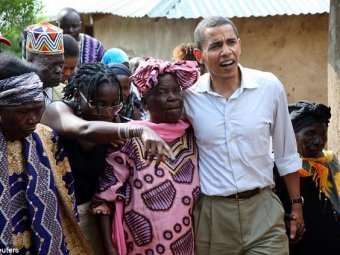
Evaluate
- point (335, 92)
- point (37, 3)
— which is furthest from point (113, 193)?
point (37, 3)

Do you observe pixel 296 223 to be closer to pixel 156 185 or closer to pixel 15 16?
pixel 156 185

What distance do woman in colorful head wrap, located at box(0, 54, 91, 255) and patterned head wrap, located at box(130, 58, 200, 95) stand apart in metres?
0.71

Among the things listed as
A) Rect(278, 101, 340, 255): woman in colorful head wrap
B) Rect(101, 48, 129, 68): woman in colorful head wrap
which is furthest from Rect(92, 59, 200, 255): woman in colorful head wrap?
Rect(101, 48, 129, 68): woman in colorful head wrap

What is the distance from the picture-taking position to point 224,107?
440 centimetres

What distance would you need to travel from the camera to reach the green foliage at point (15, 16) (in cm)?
1534

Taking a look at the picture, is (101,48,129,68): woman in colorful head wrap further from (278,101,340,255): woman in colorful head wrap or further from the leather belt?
the leather belt

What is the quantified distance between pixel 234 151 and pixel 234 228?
1.49ft

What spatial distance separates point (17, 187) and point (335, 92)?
3.53 metres

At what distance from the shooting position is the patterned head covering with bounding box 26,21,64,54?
16.3 feet

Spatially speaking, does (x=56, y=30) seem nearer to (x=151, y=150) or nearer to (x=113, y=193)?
(x=113, y=193)

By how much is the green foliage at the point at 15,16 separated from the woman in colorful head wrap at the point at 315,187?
1082cm

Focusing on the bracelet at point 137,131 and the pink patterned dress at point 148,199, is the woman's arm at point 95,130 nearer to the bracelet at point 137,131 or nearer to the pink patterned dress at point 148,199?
the bracelet at point 137,131

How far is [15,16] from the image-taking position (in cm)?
1576

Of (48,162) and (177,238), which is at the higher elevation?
(48,162)
